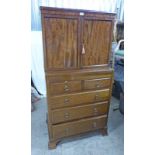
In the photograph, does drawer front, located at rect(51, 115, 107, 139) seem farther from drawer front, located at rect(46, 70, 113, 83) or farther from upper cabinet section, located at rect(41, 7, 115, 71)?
upper cabinet section, located at rect(41, 7, 115, 71)

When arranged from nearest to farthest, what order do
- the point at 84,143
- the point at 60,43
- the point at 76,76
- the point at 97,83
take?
the point at 60,43, the point at 76,76, the point at 97,83, the point at 84,143

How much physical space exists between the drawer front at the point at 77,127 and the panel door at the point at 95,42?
65cm

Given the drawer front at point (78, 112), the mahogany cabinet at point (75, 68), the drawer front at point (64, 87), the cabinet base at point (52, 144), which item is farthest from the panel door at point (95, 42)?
the cabinet base at point (52, 144)

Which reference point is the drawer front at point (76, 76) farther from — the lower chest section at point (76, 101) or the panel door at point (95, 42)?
the panel door at point (95, 42)

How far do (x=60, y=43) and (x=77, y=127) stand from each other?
0.95 metres

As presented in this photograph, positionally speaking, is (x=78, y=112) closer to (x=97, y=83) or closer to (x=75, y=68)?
(x=97, y=83)

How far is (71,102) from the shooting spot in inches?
63.7

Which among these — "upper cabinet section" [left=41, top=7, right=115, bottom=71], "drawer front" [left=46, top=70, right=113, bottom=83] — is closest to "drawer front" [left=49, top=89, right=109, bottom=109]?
"drawer front" [left=46, top=70, right=113, bottom=83]

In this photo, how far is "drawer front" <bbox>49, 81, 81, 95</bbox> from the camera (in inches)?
59.1

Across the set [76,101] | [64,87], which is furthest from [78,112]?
[64,87]

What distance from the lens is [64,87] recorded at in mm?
1537
